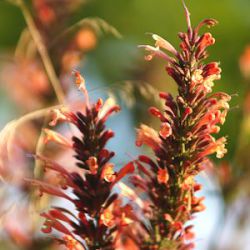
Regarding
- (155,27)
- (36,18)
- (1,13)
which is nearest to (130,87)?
(36,18)

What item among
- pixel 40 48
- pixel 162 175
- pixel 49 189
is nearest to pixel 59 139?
pixel 49 189

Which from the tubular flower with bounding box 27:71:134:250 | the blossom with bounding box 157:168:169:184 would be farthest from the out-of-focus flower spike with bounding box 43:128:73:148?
A: the blossom with bounding box 157:168:169:184

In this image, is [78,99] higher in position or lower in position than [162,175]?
higher

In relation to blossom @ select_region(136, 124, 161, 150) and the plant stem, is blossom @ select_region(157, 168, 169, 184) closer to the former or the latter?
blossom @ select_region(136, 124, 161, 150)

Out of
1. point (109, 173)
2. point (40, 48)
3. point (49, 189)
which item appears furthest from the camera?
point (40, 48)

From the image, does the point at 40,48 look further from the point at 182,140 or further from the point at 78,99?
the point at 182,140

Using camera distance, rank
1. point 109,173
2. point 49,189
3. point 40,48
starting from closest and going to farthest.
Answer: point 109,173 < point 49,189 < point 40,48

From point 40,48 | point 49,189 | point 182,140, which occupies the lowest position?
point 49,189
